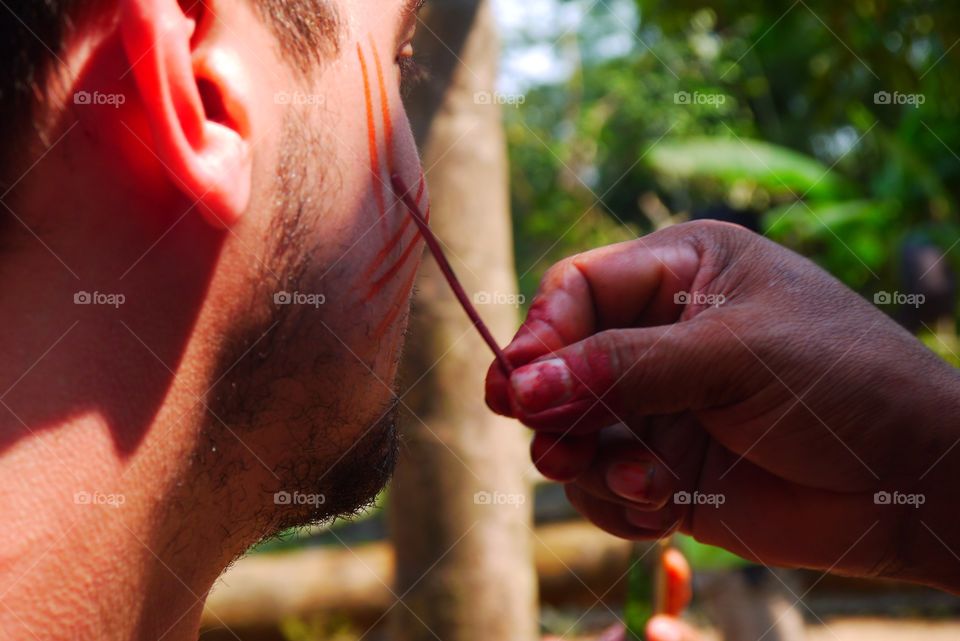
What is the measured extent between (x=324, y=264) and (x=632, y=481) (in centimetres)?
61

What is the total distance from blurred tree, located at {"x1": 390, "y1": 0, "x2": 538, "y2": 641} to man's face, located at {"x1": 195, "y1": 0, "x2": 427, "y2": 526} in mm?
1231

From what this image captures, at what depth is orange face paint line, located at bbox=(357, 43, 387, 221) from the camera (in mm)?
1383

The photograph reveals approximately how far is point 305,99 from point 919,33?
3355 millimetres

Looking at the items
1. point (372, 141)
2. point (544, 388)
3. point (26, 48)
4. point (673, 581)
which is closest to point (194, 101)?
point (26, 48)

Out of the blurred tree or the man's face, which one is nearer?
the man's face

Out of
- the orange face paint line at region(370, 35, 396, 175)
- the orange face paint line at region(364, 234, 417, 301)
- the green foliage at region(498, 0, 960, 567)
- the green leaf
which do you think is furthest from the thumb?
the green leaf

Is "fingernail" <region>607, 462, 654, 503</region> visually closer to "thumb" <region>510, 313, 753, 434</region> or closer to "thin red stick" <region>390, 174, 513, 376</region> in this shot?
"thumb" <region>510, 313, 753, 434</region>

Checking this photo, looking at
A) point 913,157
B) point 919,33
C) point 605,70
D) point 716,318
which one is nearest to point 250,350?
point 716,318

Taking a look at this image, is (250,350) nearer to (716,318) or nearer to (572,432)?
(572,432)

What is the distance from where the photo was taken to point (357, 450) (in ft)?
4.89

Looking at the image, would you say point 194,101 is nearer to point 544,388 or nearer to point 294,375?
point 294,375

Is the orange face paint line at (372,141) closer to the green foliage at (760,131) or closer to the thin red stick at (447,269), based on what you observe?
the thin red stick at (447,269)

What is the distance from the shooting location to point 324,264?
1327 millimetres

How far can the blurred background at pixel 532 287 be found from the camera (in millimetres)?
2805
